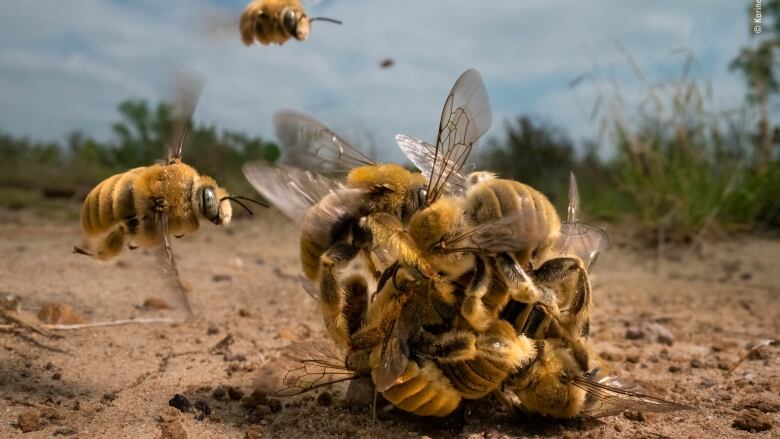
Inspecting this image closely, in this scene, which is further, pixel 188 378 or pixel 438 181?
pixel 188 378

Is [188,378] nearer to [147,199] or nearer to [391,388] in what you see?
[147,199]

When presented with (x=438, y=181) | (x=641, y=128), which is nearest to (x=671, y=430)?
(x=438, y=181)

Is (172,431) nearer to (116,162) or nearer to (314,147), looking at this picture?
(314,147)

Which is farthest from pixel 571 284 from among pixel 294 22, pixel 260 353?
pixel 294 22

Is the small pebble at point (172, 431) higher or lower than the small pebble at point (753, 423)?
lower

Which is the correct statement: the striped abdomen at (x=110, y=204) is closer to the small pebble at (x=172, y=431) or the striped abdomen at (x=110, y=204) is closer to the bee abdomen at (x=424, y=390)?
the small pebble at (x=172, y=431)

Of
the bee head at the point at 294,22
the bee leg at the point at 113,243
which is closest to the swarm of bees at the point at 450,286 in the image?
the bee leg at the point at 113,243
